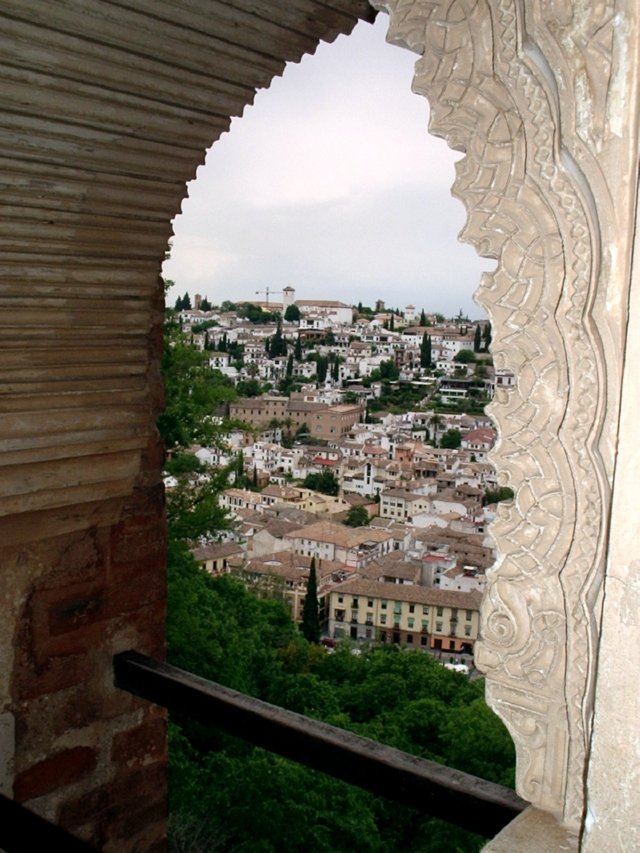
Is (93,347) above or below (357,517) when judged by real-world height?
above

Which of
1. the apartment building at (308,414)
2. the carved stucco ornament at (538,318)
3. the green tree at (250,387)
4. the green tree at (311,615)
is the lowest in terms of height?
the green tree at (311,615)

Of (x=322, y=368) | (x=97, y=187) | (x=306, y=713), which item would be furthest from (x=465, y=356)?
(x=97, y=187)

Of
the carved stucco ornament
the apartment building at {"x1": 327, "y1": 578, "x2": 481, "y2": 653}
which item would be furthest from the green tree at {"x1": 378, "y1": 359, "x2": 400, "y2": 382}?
the carved stucco ornament

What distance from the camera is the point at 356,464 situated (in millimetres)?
39938

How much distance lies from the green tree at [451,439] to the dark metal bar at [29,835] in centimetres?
4127

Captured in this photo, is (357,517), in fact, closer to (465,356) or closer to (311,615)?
(311,615)

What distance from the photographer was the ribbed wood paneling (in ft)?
5.05

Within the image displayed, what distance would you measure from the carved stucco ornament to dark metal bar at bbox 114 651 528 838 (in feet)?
1.06

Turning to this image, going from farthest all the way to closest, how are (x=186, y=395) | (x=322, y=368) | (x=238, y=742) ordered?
1. (x=322, y=368)
2. (x=238, y=742)
3. (x=186, y=395)

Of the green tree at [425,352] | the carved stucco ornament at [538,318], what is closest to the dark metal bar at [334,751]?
the carved stucco ornament at [538,318]

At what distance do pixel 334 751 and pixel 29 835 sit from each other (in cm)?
54

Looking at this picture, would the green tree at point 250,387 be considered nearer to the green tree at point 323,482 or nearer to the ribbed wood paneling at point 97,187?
the green tree at point 323,482

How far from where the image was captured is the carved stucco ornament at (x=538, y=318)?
1037 millimetres

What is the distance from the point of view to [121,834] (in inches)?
93.0
